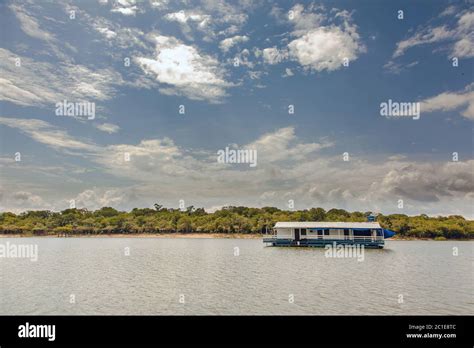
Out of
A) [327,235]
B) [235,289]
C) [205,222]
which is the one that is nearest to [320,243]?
[327,235]

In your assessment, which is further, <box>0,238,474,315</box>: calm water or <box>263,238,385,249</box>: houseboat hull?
<box>263,238,385,249</box>: houseboat hull

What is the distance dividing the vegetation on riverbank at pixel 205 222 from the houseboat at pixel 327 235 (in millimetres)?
46366

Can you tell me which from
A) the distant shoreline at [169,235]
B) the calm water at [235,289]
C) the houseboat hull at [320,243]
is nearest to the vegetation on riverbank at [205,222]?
the distant shoreline at [169,235]

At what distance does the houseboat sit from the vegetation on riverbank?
4637 cm

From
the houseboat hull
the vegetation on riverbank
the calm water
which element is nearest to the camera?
the calm water

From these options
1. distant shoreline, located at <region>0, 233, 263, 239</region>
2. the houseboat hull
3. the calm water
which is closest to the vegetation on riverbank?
distant shoreline, located at <region>0, 233, 263, 239</region>

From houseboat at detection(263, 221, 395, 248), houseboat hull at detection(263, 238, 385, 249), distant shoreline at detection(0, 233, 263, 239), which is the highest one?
houseboat at detection(263, 221, 395, 248)

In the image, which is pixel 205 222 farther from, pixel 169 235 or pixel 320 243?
pixel 320 243

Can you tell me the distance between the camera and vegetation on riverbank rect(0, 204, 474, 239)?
108625 mm

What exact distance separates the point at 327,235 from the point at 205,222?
70.9m

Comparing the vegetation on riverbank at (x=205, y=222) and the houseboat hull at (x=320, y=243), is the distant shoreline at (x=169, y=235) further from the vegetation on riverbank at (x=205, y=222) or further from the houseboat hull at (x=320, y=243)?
the houseboat hull at (x=320, y=243)

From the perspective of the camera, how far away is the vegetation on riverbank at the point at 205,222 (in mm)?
108625

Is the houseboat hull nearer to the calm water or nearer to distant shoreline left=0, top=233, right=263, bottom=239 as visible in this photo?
the calm water
